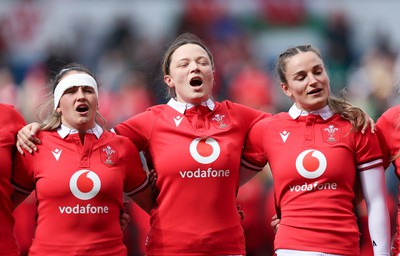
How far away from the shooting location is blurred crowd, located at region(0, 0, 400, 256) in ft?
32.4

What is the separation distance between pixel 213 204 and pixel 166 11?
290 inches

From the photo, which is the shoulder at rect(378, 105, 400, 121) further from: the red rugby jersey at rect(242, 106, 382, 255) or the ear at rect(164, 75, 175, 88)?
the ear at rect(164, 75, 175, 88)

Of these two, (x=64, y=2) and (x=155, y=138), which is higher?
(x=64, y=2)

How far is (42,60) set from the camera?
11.0 meters

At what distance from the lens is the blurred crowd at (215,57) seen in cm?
988

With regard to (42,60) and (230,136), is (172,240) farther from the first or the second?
(42,60)

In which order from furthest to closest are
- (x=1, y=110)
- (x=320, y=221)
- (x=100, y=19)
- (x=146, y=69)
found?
(x=100, y=19) < (x=146, y=69) < (x=1, y=110) < (x=320, y=221)

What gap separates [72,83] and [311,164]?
1.34m

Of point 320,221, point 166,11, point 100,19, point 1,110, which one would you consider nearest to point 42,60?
point 100,19

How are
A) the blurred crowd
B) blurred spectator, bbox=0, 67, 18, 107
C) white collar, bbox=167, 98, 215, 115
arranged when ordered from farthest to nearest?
1. the blurred crowd
2. blurred spectator, bbox=0, 67, 18, 107
3. white collar, bbox=167, 98, 215, 115

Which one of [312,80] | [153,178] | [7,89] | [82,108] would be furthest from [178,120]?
[7,89]

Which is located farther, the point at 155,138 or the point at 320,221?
the point at 155,138

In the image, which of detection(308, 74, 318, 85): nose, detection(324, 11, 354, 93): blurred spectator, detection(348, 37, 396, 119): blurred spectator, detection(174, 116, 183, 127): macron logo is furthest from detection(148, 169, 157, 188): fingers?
detection(324, 11, 354, 93): blurred spectator

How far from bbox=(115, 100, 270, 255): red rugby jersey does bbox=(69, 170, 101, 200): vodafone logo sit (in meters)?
0.40
